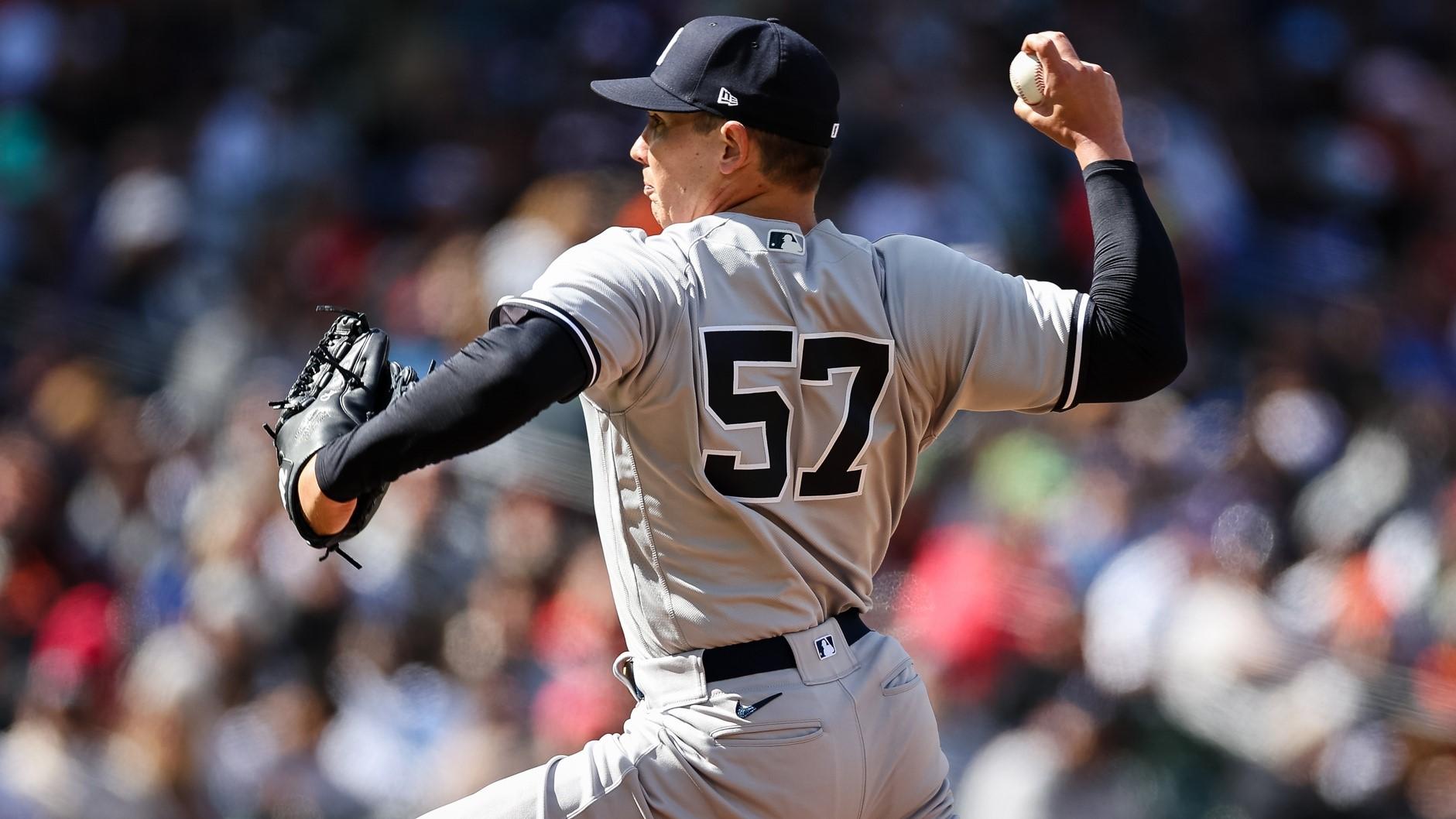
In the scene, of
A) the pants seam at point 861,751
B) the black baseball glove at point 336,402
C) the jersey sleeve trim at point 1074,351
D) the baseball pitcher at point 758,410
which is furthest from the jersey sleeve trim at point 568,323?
the jersey sleeve trim at point 1074,351

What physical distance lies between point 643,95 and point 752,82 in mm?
162

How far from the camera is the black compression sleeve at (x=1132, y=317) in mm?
2305

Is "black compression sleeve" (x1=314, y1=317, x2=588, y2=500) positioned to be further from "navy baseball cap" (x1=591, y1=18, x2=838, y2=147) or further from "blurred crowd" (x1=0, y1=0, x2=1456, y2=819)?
"blurred crowd" (x1=0, y1=0, x2=1456, y2=819)

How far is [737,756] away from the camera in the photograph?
2156 millimetres

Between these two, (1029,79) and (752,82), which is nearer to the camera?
(752,82)

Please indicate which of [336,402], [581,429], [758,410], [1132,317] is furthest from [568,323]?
[581,429]

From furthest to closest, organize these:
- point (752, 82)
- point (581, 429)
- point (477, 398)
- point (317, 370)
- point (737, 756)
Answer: point (581, 429) < point (317, 370) < point (752, 82) < point (737, 756) < point (477, 398)

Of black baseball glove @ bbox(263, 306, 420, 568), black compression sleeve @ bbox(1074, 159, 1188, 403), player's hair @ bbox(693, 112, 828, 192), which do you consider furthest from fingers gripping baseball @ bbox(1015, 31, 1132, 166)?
black baseball glove @ bbox(263, 306, 420, 568)

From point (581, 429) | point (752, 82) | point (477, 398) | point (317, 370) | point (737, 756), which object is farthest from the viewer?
point (581, 429)

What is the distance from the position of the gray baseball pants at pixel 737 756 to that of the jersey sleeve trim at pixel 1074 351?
0.48 m

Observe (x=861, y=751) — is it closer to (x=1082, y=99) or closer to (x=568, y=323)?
(x=568, y=323)

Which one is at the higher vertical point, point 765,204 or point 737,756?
point 765,204

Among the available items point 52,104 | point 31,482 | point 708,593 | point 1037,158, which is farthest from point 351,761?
point 52,104

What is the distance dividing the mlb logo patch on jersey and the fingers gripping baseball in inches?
17.5
